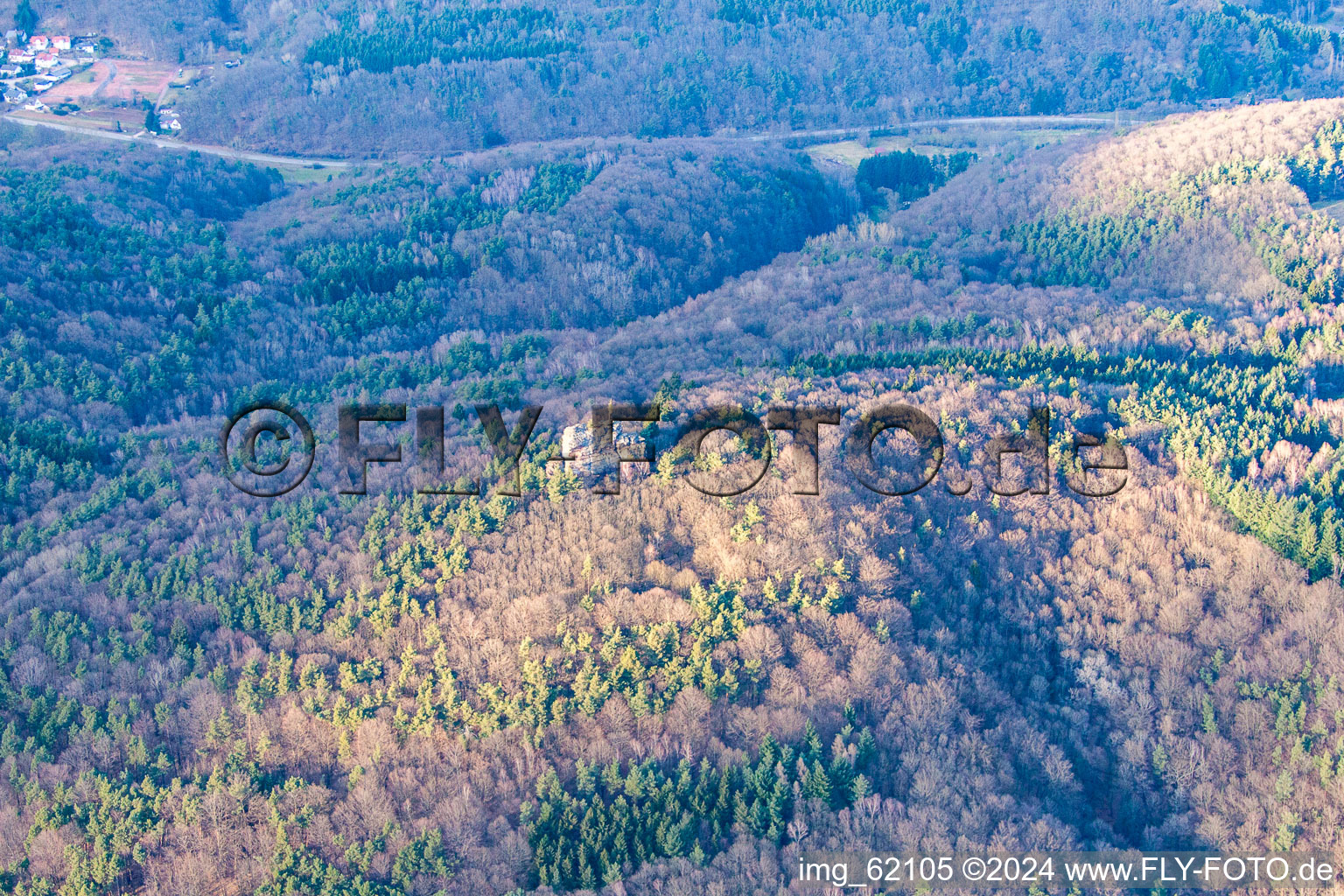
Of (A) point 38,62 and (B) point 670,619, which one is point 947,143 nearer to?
(B) point 670,619

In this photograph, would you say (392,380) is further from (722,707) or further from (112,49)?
(112,49)

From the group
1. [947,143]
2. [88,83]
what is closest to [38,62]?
[88,83]

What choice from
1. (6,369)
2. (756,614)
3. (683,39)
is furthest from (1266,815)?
(683,39)

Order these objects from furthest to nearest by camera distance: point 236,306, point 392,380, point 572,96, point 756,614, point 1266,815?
point 572,96 → point 236,306 → point 392,380 → point 756,614 → point 1266,815

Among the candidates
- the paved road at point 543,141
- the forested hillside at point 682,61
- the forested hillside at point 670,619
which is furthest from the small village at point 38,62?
the forested hillside at point 670,619

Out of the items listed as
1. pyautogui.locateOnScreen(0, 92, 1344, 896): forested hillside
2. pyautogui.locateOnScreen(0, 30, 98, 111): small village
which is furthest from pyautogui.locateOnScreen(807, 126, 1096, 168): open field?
pyautogui.locateOnScreen(0, 30, 98, 111): small village

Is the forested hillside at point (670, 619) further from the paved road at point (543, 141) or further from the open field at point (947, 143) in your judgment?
the open field at point (947, 143)

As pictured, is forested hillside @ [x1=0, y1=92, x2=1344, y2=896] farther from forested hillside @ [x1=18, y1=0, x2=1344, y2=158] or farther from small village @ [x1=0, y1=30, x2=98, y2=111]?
small village @ [x1=0, y1=30, x2=98, y2=111]
